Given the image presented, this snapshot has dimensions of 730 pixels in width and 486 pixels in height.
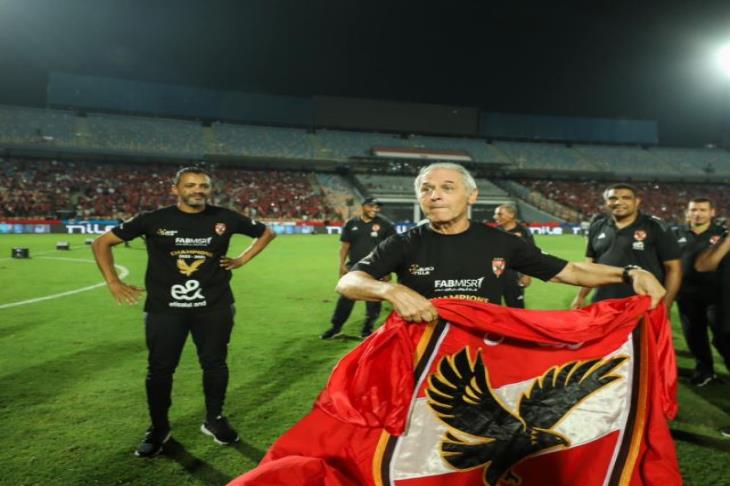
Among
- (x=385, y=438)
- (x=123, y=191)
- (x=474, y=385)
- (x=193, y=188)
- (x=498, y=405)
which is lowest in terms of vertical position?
(x=385, y=438)

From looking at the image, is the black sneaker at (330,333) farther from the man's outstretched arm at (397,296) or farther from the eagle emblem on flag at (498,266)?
the man's outstretched arm at (397,296)

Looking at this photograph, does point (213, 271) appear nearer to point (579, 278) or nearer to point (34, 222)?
point (579, 278)

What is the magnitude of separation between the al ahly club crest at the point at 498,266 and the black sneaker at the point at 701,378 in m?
4.02

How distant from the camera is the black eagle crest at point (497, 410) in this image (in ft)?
8.59

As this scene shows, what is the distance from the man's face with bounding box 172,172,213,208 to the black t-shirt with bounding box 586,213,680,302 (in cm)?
402

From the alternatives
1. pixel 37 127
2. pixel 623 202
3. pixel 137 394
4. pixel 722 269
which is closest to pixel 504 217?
pixel 623 202

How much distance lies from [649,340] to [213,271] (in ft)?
10.6

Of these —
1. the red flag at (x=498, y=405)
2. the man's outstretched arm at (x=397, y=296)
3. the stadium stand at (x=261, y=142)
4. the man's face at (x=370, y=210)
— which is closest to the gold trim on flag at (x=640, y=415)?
the red flag at (x=498, y=405)

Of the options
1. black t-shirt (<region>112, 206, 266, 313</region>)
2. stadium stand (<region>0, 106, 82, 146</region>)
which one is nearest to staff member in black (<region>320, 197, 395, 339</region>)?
black t-shirt (<region>112, 206, 266, 313</region>)

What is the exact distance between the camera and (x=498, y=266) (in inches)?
120

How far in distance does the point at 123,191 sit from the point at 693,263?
43.6 m

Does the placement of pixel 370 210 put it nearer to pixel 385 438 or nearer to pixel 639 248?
pixel 639 248

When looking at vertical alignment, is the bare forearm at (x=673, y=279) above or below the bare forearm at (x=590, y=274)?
below

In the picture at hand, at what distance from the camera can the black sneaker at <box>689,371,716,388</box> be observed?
18.1 ft
